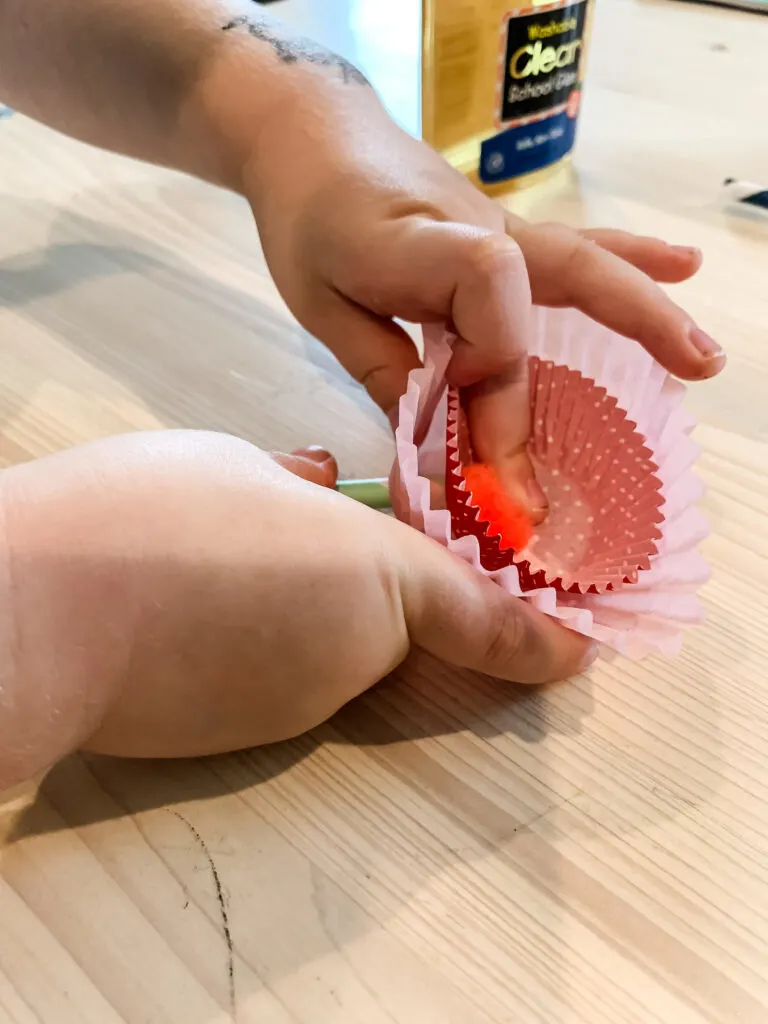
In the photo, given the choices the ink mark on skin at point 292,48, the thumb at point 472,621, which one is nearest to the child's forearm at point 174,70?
the ink mark on skin at point 292,48

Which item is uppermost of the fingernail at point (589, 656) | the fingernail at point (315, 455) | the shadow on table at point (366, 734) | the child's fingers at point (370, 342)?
the child's fingers at point (370, 342)

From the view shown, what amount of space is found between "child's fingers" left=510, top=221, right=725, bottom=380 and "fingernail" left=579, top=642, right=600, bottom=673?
0.13 m

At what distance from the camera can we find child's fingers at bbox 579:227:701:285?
0.41 metres

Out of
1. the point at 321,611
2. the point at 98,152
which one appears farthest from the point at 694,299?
the point at 98,152

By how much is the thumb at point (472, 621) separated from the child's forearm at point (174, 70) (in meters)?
0.23

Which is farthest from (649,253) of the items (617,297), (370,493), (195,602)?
(195,602)

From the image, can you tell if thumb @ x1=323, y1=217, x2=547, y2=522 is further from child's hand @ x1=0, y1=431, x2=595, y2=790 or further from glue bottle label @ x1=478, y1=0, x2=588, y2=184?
glue bottle label @ x1=478, y1=0, x2=588, y2=184

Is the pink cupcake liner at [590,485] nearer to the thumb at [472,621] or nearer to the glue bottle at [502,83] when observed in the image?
the thumb at [472,621]

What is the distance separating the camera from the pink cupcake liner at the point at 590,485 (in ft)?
1.02

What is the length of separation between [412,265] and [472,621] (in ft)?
0.45

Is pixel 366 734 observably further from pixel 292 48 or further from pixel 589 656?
pixel 292 48

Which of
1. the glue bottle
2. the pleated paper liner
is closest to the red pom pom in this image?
the pleated paper liner

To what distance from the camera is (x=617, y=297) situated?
36 cm

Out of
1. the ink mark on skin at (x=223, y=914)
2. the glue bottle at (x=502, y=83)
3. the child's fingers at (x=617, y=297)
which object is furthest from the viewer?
the glue bottle at (x=502, y=83)
